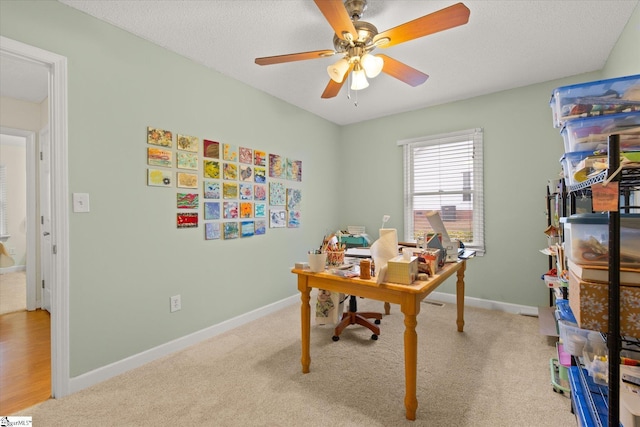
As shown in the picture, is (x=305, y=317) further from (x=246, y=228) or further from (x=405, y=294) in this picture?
(x=246, y=228)

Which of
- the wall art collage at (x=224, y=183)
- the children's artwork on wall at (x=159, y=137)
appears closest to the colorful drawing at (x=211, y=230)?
the wall art collage at (x=224, y=183)

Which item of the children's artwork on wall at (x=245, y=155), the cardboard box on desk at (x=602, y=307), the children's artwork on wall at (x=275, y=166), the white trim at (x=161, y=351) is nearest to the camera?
the cardboard box on desk at (x=602, y=307)

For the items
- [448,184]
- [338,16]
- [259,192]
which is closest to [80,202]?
[259,192]

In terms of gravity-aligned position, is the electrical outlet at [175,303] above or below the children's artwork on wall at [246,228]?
below

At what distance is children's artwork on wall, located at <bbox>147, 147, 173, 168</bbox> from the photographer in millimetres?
2273

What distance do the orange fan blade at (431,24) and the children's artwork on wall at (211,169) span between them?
5.75 feet

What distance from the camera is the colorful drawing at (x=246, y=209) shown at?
2992 mm

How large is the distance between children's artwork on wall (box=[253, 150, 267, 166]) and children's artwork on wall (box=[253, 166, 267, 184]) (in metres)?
0.05

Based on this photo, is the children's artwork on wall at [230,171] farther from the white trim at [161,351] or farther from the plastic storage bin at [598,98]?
the plastic storage bin at [598,98]

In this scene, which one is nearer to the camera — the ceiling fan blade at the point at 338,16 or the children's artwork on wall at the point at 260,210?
the ceiling fan blade at the point at 338,16

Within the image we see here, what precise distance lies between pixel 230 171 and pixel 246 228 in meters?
0.61

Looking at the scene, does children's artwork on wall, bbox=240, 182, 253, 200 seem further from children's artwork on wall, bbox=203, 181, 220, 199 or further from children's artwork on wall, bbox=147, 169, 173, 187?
children's artwork on wall, bbox=147, 169, 173, 187

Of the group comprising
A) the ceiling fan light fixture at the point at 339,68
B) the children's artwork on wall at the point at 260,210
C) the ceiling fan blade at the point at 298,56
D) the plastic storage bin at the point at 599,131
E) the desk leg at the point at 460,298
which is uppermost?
the ceiling fan blade at the point at 298,56

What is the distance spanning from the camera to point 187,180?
2.51 m
